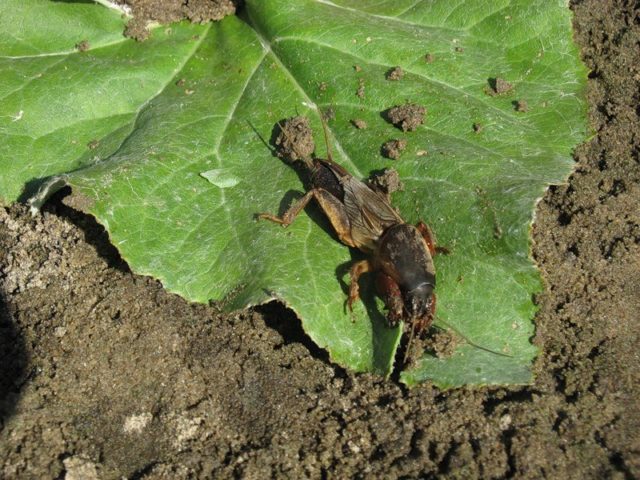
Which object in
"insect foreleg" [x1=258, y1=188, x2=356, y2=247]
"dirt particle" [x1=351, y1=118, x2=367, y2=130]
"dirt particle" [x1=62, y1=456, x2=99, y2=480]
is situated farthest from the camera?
"dirt particle" [x1=351, y1=118, x2=367, y2=130]

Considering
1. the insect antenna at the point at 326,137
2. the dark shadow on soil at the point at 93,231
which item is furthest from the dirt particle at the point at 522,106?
the dark shadow on soil at the point at 93,231

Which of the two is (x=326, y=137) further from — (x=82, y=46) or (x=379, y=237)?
(x=82, y=46)

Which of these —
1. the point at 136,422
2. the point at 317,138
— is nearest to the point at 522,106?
the point at 317,138

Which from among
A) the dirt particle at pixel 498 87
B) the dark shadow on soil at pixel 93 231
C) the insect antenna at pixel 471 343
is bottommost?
the dark shadow on soil at pixel 93 231

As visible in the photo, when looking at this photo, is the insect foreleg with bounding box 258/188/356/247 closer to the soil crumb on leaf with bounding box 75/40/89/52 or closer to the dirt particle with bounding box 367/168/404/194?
the dirt particle with bounding box 367/168/404/194

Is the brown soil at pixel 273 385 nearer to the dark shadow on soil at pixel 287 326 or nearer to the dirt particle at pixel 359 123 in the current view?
the dark shadow on soil at pixel 287 326

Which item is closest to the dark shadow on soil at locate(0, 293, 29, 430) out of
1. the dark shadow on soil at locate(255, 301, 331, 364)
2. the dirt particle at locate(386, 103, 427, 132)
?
the dark shadow on soil at locate(255, 301, 331, 364)

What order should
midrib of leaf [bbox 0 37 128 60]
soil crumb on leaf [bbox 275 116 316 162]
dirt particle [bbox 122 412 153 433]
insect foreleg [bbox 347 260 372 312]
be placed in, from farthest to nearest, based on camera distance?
1. midrib of leaf [bbox 0 37 128 60]
2. soil crumb on leaf [bbox 275 116 316 162]
3. insect foreleg [bbox 347 260 372 312]
4. dirt particle [bbox 122 412 153 433]
